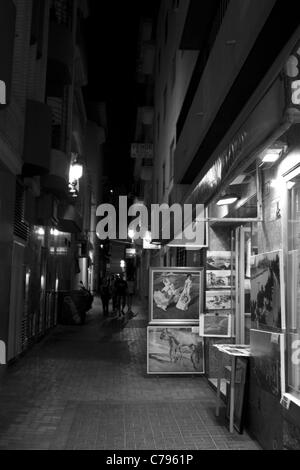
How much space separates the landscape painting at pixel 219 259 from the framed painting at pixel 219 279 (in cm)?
8

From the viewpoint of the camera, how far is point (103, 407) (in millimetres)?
7520

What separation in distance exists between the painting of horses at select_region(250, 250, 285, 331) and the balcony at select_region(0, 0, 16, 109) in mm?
4558

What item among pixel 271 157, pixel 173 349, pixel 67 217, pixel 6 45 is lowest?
pixel 173 349

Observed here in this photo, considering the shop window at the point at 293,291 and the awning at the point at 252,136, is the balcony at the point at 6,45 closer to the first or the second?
the awning at the point at 252,136

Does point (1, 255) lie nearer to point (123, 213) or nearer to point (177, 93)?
point (123, 213)

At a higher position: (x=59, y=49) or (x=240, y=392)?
(x=59, y=49)

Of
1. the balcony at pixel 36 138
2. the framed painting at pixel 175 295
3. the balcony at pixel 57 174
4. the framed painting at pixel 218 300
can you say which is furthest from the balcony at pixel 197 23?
the framed painting at pixel 218 300

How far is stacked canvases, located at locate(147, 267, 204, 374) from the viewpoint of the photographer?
959 cm

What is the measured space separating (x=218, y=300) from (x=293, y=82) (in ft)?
20.1

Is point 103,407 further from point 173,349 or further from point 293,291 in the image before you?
point 293,291

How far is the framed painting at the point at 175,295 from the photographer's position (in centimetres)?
970

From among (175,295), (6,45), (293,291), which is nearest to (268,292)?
(293,291)

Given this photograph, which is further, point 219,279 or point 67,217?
point 67,217

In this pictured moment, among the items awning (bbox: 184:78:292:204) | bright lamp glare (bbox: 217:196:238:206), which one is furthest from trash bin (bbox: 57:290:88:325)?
awning (bbox: 184:78:292:204)
